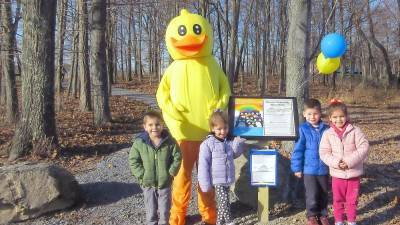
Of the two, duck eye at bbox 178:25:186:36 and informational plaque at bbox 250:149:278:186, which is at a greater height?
duck eye at bbox 178:25:186:36

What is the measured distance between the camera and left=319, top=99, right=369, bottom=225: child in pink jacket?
14.1ft

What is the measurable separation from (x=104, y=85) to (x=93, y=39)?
4.52ft

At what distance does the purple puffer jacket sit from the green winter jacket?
10.8 inches

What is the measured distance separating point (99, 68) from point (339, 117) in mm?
9361

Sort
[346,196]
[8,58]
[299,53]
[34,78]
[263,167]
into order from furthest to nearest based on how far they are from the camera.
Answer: [8,58] → [34,78] → [299,53] → [263,167] → [346,196]

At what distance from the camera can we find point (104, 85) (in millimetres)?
12828

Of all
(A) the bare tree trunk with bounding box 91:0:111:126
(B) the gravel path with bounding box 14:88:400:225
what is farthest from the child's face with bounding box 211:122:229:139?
(A) the bare tree trunk with bounding box 91:0:111:126

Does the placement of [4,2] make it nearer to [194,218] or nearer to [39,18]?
[39,18]

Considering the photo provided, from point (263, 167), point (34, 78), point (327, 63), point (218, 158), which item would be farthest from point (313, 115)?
point (34, 78)

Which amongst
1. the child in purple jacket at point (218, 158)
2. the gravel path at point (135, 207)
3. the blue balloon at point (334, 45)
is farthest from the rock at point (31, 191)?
the blue balloon at point (334, 45)

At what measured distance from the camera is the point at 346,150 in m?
4.33

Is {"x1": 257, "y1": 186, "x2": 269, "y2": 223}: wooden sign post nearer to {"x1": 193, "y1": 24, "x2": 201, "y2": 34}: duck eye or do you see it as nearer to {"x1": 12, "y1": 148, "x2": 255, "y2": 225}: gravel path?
{"x1": 12, "y1": 148, "x2": 255, "y2": 225}: gravel path

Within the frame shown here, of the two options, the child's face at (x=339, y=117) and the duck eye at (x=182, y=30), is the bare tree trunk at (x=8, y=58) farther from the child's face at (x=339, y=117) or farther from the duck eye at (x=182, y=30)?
the child's face at (x=339, y=117)

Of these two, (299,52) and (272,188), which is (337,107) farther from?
(299,52)
